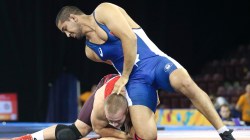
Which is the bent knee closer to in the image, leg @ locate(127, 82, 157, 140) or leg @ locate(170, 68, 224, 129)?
leg @ locate(127, 82, 157, 140)

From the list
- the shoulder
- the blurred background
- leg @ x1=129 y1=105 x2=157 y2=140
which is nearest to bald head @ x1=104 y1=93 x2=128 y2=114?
leg @ x1=129 y1=105 x2=157 y2=140

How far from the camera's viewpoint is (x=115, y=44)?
393 centimetres

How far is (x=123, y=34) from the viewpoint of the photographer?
3.77 meters

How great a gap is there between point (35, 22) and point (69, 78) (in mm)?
1228

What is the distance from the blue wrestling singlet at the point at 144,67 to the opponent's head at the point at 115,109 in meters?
0.17

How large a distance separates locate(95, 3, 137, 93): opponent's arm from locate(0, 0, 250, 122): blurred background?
693cm

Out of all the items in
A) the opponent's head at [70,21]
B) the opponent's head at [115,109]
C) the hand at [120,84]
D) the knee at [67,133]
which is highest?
the opponent's head at [70,21]

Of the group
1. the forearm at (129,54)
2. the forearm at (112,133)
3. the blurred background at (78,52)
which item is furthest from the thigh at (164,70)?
the blurred background at (78,52)

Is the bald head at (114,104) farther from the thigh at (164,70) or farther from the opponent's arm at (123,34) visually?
the thigh at (164,70)

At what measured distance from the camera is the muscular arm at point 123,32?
3.77 meters

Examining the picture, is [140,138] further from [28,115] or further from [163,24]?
[163,24]

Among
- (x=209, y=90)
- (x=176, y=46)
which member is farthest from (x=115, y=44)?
(x=176, y=46)

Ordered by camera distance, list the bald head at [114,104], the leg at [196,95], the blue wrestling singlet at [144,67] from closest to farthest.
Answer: the bald head at [114,104] → the leg at [196,95] → the blue wrestling singlet at [144,67]

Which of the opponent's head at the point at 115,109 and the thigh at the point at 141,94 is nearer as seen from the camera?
the opponent's head at the point at 115,109
